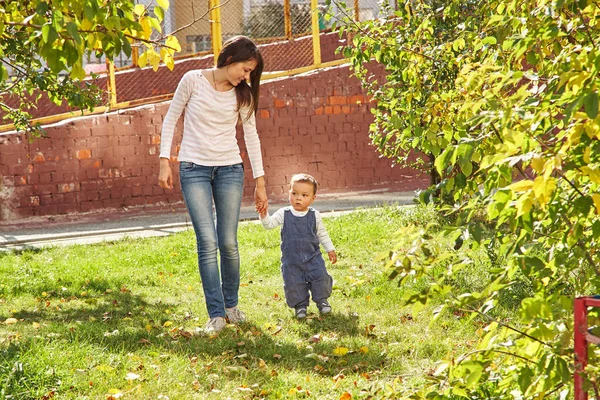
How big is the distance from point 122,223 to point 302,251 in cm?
614

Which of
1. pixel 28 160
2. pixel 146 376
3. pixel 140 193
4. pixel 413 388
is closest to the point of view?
pixel 413 388

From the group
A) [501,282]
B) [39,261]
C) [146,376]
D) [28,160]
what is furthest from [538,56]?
[28,160]

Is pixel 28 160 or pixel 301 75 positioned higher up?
pixel 301 75

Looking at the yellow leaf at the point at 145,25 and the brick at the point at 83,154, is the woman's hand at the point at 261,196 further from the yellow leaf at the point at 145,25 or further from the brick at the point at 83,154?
the brick at the point at 83,154

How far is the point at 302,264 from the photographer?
591 cm

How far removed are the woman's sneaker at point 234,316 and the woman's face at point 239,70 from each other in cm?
146

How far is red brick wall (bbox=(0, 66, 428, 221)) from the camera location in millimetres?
12172

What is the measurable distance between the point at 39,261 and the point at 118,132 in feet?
15.1

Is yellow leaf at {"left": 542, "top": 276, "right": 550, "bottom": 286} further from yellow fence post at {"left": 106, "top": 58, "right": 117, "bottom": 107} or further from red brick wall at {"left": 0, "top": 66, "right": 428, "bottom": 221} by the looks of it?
yellow fence post at {"left": 106, "top": 58, "right": 117, "bottom": 107}

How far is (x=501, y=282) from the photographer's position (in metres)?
2.71

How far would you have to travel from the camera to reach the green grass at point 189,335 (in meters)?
4.19

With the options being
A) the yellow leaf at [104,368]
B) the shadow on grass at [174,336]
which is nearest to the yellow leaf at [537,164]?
the shadow on grass at [174,336]

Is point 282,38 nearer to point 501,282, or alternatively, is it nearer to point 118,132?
point 118,132

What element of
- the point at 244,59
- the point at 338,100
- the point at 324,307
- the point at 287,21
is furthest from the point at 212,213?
the point at 338,100
